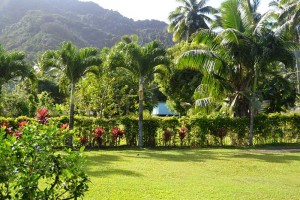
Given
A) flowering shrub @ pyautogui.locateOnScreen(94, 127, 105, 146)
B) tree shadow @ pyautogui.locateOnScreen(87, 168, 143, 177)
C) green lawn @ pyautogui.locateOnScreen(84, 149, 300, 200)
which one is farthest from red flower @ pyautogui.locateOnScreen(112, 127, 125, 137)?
tree shadow @ pyautogui.locateOnScreen(87, 168, 143, 177)

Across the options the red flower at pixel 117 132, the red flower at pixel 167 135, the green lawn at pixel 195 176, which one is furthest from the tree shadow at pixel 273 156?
the red flower at pixel 117 132

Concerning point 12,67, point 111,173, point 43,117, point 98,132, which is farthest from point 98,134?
point 43,117

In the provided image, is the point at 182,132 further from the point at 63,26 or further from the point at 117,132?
the point at 63,26

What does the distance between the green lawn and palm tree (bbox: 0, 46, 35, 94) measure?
217 inches

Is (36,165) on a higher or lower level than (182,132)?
lower

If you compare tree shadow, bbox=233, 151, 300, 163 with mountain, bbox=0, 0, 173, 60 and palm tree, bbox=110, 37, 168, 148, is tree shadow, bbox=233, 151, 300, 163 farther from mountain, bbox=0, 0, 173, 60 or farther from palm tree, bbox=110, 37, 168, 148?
mountain, bbox=0, 0, 173, 60

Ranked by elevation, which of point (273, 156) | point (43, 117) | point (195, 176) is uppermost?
point (43, 117)

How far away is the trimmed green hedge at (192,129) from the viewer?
1379 cm

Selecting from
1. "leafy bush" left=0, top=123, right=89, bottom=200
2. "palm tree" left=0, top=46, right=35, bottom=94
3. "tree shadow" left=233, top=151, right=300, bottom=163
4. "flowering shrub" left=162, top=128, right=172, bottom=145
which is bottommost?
"tree shadow" left=233, top=151, right=300, bottom=163

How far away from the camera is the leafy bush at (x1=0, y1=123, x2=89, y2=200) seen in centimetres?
289

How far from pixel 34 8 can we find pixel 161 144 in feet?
377

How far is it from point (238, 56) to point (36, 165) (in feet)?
40.4

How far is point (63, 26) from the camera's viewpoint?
9356 centimetres

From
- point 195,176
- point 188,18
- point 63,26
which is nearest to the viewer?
point 195,176
